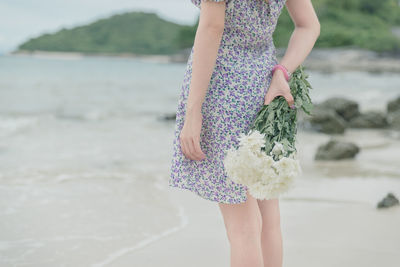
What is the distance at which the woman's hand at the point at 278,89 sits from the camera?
2002 millimetres

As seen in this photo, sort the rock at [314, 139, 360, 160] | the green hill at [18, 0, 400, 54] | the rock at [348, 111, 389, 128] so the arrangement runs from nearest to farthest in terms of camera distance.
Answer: the rock at [314, 139, 360, 160], the rock at [348, 111, 389, 128], the green hill at [18, 0, 400, 54]

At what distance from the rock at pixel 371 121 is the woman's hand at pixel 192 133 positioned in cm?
888

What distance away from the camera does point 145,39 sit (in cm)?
8619

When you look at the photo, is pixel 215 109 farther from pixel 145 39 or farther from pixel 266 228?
pixel 145 39

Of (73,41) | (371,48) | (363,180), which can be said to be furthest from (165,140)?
(73,41)

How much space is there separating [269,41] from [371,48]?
58.3 meters

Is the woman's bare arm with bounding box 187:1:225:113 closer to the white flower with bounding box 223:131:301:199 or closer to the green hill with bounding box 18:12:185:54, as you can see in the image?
the white flower with bounding box 223:131:301:199

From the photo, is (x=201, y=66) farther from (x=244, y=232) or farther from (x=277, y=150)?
(x=244, y=232)

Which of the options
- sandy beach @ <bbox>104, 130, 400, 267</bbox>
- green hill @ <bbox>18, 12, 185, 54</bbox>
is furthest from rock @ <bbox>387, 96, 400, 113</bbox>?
green hill @ <bbox>18, 12, 185, 54</bbox>

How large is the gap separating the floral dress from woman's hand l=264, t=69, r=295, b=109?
0.08 feet

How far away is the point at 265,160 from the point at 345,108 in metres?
9.75

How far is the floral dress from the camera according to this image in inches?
77.4

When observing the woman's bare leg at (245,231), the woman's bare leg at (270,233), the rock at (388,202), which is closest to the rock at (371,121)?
the rock at (388,202)

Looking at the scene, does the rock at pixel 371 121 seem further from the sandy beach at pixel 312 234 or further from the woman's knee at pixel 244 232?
the woman's knee at pixel 244 232
